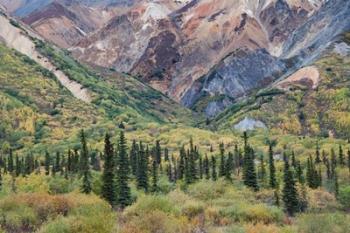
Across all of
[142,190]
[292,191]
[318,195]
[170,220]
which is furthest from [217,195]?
[170,220]

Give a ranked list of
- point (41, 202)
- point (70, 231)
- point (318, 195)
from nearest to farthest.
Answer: point (70, 231) < point (41, 202) < point (318, 195)

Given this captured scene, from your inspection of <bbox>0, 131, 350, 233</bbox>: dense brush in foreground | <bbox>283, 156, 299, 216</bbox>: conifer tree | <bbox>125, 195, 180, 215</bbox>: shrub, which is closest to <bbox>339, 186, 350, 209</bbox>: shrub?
<bbox>0, 131, 350, 233</bbox>: dense brush in foreground

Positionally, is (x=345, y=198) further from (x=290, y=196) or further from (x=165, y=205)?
(x=165, y=205)

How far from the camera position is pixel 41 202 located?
73438mm

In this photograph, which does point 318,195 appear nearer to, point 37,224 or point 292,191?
point 292,191

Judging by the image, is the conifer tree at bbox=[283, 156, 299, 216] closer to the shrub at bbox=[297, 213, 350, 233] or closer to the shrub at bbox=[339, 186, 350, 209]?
the shrub at bbox=[339, 186, 350, 209]

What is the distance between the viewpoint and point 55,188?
438ft

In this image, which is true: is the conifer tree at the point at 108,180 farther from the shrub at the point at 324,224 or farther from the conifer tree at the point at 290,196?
the shrub at the point at 324,224

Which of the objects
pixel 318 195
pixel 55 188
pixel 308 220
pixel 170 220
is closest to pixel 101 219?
pixel 170 220

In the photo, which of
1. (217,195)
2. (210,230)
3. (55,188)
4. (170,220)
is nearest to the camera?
(170,220)

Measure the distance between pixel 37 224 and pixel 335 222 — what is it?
31927 mm

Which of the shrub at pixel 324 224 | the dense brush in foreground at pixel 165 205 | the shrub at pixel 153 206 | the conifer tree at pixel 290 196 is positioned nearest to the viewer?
the dense brush in foreground at pixel 165 205

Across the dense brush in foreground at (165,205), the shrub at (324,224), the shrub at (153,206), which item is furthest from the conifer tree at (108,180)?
the shrub at (324,224)

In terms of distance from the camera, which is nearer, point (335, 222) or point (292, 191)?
point (335, 222)
